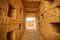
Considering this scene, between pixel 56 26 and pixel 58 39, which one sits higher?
pixel 56 26

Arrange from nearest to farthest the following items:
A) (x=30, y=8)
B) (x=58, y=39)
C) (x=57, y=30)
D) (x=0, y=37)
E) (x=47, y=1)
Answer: (x=0, y=37)
(x=58, y=39)
(x=57, y=30)
(x=47, y=1)
(x=30, y=8)

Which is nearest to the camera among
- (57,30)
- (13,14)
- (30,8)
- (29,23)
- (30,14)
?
(57,30)

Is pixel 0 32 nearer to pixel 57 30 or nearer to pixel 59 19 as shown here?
pixel 59 19

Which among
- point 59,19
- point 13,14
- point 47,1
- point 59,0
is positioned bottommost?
point 59,19

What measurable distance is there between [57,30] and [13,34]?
172 cm

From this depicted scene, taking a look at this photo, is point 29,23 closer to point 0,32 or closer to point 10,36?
point 10,36

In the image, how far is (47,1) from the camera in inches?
139

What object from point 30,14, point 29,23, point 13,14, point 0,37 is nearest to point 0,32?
point 0,37

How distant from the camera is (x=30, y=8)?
6.70 meters

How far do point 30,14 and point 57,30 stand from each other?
6.44 meters

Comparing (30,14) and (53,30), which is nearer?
(53,30)

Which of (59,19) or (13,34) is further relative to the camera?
(13,34)

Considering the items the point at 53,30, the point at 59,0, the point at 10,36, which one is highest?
the point at 59,0

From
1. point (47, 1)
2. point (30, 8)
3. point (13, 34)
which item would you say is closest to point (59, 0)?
point (47, 1)
